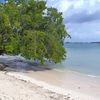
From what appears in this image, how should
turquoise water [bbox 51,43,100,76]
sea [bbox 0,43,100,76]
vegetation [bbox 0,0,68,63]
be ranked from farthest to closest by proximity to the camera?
turquoise water [bbox 51,43,100,76], sea [bbox 0,43,100,76], vegetation [bbox 0,0,68,63]

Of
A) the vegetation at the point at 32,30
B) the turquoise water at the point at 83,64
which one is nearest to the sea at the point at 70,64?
the turquoise water at the point at 83,64

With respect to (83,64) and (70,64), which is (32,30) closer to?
(70,64)

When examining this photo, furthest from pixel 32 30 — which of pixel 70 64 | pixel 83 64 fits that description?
pixel 83 64

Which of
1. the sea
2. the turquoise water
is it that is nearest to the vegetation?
the sea

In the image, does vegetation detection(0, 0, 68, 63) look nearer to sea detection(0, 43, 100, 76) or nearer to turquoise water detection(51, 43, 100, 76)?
A: sea detection(0, 43, 100, 76)

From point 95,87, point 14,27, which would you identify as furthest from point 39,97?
point 14,27

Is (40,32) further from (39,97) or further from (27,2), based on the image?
(39,97)

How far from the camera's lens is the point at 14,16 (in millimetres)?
21703

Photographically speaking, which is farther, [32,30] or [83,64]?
[83,64]

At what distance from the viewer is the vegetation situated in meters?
20.9

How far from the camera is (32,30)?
22031 mm

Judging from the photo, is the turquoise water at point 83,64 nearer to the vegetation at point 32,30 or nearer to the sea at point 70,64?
the sea at point 70,64

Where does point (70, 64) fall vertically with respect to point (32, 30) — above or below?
below

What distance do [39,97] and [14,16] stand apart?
11.5 m
